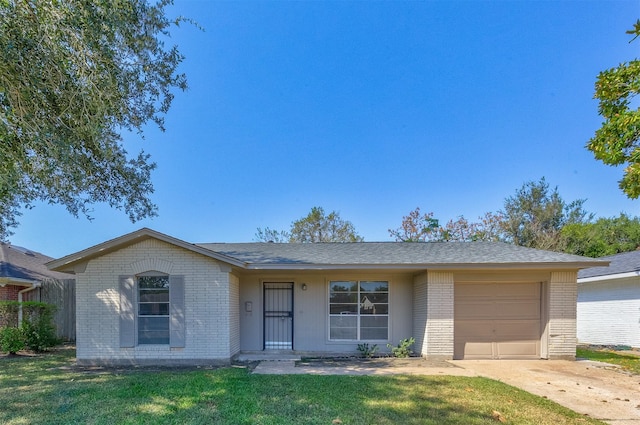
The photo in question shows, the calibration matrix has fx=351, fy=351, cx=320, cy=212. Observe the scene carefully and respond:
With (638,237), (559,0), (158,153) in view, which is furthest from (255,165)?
(638,237)

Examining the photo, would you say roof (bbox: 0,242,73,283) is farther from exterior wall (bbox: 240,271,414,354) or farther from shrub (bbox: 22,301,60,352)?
exterior wall (bbox: 240,271,414,354)

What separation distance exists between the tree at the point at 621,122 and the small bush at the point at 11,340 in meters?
14.8

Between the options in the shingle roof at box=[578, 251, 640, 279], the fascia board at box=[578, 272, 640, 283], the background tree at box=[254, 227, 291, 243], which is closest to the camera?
the fascia board at box=[578, 272, 640, 283]

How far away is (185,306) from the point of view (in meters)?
8.78

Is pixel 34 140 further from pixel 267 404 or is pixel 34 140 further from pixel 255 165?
pixel 255 165

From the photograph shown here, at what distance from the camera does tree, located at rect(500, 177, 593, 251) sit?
2736 centimetres

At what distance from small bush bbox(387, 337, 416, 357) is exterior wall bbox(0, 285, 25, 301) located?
500 inches

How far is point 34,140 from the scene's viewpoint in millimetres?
6176

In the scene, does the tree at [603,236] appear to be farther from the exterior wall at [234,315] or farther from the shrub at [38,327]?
the shrub at [38,327]

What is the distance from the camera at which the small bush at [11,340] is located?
9.98m

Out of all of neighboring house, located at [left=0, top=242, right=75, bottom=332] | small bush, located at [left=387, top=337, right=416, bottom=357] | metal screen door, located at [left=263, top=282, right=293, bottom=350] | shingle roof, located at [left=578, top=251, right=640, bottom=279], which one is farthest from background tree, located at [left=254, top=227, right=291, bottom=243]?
shingle roof, located at [left=578, top=251, right=640, bottom=279]

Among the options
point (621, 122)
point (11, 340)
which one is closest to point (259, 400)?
point (621, 122)

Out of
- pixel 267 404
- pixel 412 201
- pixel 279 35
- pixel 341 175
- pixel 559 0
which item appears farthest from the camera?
pixel 412 201

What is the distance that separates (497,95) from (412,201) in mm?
13413
